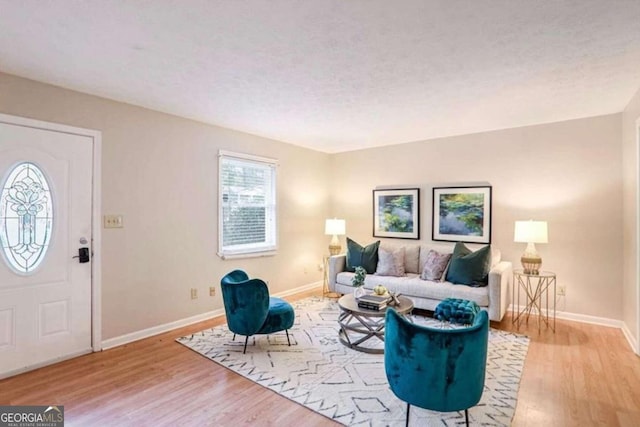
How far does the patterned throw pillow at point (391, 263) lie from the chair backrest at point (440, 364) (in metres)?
2.70

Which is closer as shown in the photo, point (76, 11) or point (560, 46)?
point (76, 11)

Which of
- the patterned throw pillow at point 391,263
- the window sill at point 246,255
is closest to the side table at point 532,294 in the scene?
the patterned throw pillow at point 391,263

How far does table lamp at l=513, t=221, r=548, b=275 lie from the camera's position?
389 centimetres

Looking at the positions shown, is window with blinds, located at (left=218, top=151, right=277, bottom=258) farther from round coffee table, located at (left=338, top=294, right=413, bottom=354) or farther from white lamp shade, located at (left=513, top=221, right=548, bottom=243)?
white lamp shade, located at (left=513, top=221, right=548, bottom=243)

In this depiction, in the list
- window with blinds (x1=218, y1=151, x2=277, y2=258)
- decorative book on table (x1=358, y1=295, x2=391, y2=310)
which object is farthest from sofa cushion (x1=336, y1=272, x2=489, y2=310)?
window with blinds (x1=218, y1=151, x2=277, y2=258)

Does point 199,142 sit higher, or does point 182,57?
point 182,57

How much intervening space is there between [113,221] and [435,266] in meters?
3.78

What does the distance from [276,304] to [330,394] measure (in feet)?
3.91

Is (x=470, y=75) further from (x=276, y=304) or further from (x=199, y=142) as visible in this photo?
(x=199, y=142)

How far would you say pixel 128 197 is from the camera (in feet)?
11.7

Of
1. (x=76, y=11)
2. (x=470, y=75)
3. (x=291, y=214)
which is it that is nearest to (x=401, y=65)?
(x=470, y=75)

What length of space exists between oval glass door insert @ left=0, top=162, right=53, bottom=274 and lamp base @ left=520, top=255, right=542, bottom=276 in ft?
16.6

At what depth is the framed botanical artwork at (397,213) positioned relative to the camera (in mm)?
5301

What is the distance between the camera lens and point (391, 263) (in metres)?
4.72
